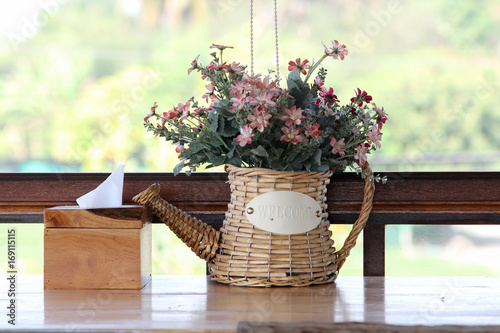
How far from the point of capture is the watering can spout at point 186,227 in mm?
1303

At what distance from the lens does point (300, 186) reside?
→ 4.07ft

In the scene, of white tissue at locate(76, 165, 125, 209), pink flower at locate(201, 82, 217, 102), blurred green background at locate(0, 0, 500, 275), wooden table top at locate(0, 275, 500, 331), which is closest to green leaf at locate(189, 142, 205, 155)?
pink flower at locate(201, 82, 217, 102)

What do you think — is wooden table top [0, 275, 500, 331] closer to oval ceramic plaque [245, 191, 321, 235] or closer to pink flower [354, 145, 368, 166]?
oval ceramic plaque [245, 191, 321, 235]

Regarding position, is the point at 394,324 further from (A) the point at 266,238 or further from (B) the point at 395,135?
(B) the point at 395,135

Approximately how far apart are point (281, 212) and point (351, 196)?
34cm

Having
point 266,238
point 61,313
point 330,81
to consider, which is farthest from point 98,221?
point 330,81

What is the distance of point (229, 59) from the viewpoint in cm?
197

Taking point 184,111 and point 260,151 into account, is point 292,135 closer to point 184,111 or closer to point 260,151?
point 260,151

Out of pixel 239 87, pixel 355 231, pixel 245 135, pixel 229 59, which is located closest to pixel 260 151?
pixel 245 135

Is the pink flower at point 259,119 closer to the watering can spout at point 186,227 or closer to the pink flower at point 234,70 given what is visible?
the pink flower at point 234,70

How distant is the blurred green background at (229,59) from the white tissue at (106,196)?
1.26 feet

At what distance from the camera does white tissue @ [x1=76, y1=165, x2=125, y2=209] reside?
1.28 metres

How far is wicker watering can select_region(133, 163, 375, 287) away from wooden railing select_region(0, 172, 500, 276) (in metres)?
0.17

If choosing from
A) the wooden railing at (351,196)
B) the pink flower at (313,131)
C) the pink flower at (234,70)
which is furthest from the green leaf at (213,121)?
the wooden railing at (351,196)
